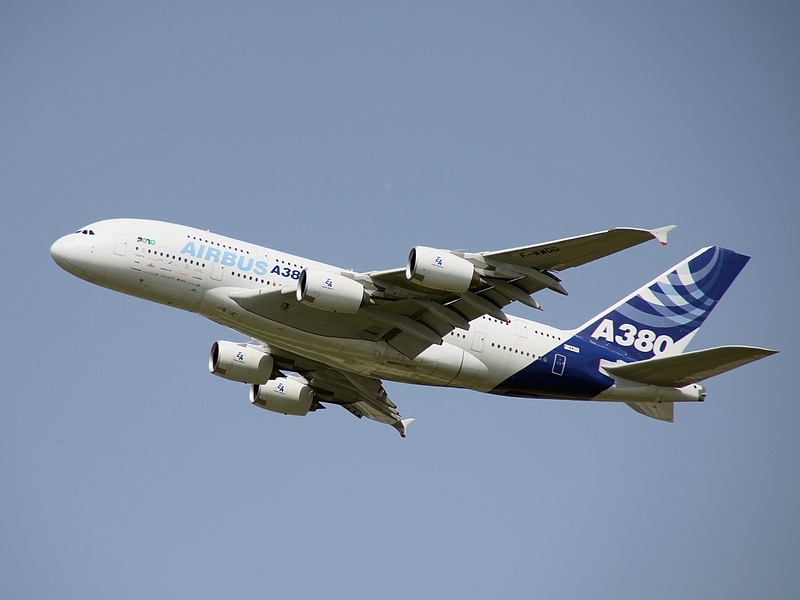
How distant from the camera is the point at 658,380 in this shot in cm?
3656

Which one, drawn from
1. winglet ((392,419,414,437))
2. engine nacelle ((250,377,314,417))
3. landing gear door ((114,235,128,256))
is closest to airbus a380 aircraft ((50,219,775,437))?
landing gear door ((114,235,128,256))

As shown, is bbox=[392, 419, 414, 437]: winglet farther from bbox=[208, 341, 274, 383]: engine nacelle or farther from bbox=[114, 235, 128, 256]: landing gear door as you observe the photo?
bbox=[114, 235, 128, 256]: landing gear door

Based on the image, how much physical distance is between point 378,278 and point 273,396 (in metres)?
11.0

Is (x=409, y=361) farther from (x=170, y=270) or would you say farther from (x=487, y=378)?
A: (x=170, y=270)

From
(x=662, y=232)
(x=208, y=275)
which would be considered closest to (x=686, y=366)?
(x=662, y=232)

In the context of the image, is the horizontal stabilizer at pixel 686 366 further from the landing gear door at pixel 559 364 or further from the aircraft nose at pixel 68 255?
the aircraft nose at pixel 68 255

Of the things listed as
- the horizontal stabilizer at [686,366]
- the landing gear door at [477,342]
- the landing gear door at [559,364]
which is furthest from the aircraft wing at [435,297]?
the horizontal stabilizer at [686,366]

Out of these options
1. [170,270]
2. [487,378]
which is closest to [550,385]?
[487,378]

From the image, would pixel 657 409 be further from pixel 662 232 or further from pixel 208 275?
pixel 208 275

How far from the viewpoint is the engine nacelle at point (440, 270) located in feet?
99.0

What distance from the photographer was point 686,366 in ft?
114

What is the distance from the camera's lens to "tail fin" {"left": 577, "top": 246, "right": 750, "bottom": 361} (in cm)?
3891

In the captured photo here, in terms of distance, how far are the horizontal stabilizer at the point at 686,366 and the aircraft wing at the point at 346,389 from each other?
9481mm

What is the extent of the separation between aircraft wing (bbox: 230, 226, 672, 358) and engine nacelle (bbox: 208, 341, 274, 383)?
5.64 metres
